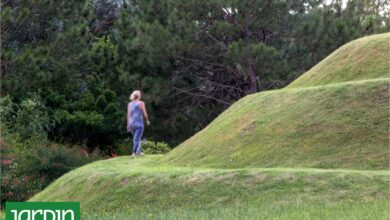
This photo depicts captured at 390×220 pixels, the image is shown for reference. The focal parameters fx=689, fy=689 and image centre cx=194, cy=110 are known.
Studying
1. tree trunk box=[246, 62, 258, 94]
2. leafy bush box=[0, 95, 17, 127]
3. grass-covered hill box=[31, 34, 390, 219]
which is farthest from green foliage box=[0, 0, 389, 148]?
grass-covered hill box=[31, 34, 390, 219]

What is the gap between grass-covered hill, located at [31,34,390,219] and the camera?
34.4 ft

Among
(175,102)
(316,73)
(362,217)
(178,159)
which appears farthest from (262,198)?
(175,102)

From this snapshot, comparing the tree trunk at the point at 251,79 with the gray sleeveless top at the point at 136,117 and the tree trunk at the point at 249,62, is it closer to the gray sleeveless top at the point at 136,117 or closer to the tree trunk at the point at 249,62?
the tree trunk at the point at 249,62

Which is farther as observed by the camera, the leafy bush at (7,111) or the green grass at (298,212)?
the leafy bush at (7,111)

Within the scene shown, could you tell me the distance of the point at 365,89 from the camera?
14.5 m

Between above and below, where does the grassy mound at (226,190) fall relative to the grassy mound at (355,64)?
below

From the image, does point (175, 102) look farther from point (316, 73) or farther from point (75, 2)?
point (316, 73)

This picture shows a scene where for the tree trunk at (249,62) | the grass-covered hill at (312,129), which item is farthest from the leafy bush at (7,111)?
the grass-covered hill at (312,129)

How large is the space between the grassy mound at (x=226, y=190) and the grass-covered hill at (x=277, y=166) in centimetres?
2

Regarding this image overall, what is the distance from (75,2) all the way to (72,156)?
7019mm

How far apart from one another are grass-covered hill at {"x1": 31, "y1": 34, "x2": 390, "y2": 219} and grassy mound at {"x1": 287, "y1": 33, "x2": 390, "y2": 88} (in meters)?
0.04

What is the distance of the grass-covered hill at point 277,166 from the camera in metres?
10.5

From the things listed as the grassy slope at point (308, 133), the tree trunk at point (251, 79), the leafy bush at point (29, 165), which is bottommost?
the leafy bush at point (29, 165)

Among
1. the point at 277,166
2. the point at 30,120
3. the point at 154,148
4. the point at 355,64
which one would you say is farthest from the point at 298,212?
the point at 30,120
